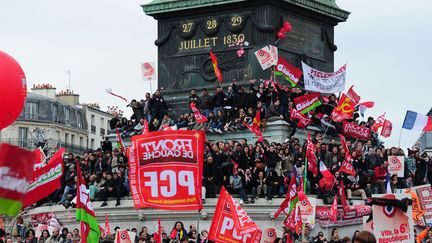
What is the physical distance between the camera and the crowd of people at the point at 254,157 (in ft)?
112

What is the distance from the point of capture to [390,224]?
1905cm

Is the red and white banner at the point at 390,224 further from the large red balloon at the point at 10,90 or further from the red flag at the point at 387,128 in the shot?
the red flag at the point at 387,128

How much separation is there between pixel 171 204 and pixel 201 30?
19.4 m

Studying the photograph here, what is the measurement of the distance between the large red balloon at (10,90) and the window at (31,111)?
60944mm

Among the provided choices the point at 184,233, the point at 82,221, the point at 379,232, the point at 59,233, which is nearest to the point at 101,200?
the point at 59,233

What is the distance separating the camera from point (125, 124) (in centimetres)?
4056

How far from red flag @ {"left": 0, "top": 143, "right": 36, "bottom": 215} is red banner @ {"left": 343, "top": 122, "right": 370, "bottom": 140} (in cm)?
2596

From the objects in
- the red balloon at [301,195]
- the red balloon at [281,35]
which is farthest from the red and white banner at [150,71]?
the red balloon at [301,195]

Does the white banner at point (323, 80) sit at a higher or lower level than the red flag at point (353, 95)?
higher

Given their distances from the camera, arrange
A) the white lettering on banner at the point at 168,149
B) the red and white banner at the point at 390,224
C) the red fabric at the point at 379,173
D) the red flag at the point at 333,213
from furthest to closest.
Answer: the red fabric at the point at 379,173
the red flag at the point at 333,213
the white lettering on banner at the point at 168,149
the red and white banner at the point at 390,224

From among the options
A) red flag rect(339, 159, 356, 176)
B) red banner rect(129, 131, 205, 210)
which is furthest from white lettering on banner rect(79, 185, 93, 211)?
red flag rect(339, 159, 356, 176)

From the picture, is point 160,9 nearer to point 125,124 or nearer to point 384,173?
point 125,124

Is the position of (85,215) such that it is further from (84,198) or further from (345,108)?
(345,108)

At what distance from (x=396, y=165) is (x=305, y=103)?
10.8 ft
